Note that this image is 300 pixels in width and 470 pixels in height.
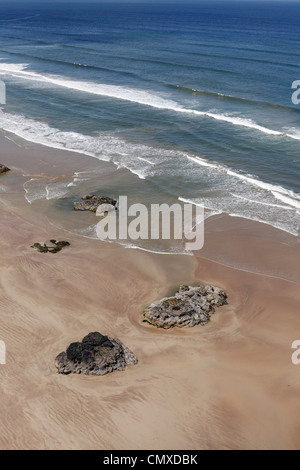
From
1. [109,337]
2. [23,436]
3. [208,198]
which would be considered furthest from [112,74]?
[23,436]

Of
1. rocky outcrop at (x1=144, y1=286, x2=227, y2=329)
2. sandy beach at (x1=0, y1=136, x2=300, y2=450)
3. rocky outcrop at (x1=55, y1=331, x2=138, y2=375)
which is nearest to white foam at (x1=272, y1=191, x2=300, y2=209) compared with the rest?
sandy beach at (x1=0, y1=136, x2=300, y2=450)

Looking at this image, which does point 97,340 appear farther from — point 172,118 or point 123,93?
point 123,93

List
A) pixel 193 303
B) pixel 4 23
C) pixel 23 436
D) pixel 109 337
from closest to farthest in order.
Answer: pixel 23 436
pixel 109 337
pixel 193 303
pixel 4 23

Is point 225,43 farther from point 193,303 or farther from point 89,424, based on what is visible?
point 89,424

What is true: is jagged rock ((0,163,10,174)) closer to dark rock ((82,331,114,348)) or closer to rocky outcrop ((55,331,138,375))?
dark rock ((82,331,114,348))

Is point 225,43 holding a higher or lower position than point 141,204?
higher

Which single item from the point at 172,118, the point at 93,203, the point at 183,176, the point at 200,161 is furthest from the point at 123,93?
the point at 93,203

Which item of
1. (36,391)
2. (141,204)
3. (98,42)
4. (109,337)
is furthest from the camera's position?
(98,42)
